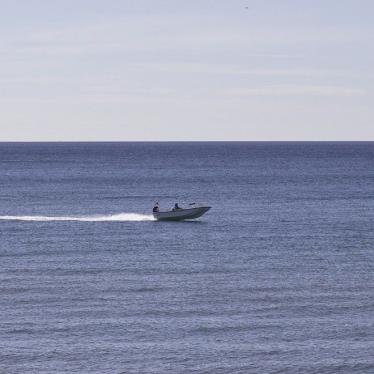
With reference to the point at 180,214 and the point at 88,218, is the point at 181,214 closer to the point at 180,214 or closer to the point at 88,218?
the point at 180,214

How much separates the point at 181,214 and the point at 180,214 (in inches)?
4.7

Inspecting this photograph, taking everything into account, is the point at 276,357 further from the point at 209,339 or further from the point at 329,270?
the point at 329,270

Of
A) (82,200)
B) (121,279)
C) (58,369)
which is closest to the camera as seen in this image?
(58,369)

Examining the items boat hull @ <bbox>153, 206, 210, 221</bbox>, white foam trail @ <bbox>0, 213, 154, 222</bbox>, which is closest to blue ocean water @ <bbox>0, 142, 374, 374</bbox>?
white foam trail @ <bbox>0, 213, 154, 222</bbox>

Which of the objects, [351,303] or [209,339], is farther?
[351,303]

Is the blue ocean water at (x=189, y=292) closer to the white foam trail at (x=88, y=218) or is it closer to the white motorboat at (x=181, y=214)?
the white foam trail at (x=88, y=218)

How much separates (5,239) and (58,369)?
42107 mm

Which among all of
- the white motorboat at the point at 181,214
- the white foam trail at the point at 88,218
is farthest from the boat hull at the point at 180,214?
the white foam trail at the point at 88,218

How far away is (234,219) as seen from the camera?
330 feet

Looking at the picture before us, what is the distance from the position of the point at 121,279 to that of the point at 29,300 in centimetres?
876

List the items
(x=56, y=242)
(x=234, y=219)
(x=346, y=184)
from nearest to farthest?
(x=56, y=242) → (x=234, y=219) → (x=346, y=184)

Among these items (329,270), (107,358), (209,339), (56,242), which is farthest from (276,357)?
(56,242)

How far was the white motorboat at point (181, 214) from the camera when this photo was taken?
9775cm

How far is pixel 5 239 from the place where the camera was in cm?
8206
